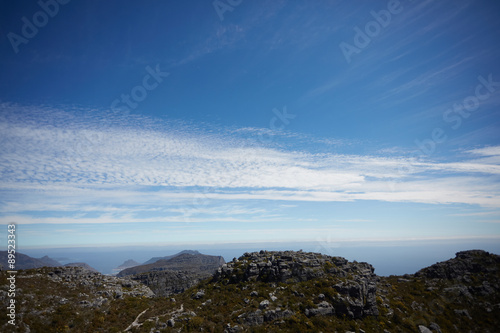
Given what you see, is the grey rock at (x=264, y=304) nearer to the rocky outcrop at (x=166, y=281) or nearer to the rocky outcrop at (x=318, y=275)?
the rocky outcrop at (x=318, y=275)

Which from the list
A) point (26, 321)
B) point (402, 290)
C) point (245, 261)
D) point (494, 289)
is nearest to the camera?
point (26, 321)

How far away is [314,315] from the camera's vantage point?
124 feet

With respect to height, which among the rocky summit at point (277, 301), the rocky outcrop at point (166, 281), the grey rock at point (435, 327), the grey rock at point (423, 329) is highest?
the rocky summit at point (277, 301)

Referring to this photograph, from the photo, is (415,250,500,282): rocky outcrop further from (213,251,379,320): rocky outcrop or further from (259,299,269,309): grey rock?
(259,299,269,309): grey rock

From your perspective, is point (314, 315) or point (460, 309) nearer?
point (314, 315)

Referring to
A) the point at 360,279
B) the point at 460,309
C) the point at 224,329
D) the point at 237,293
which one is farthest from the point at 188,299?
the point at 460,309

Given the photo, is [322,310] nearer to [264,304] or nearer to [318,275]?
[318,275]

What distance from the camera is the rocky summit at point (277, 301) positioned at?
36.3m

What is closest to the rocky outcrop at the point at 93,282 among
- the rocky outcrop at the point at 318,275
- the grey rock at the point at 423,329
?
the rocky outcrop at the point at 318,275

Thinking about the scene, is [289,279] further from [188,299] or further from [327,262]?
[188,299]

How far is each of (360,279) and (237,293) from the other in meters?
27.3

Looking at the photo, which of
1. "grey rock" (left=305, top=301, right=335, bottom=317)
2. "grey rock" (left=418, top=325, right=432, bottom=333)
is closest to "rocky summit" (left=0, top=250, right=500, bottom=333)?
"grey rock" (left=418, top=325, right=432, bottom=333)

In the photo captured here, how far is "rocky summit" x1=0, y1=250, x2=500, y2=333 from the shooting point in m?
36.3

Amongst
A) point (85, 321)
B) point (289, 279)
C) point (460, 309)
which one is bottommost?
point (460, 309)
